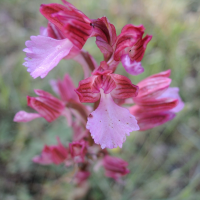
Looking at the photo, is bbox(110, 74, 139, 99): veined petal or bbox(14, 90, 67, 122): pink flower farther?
bbox(14, 90, 67, 122): pink flower

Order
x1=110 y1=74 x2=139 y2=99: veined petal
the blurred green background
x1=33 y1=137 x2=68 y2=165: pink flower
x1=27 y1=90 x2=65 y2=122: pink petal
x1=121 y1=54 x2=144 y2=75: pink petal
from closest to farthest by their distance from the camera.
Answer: x1=121 y1=54 x2=144 y2=75: pink petal
x1=110 y1=74 x2=139 y2=99: veined petal
x1=27 y1=90 x2=65 y2=122: pink petal
x1=33 y1=137 x2=68 y2=165: pink flower
the blurred green background

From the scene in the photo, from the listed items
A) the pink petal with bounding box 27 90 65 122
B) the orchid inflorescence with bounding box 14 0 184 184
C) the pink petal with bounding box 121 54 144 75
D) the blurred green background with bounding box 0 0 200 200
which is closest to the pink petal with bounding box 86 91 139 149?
the orchid inflorescence with bounding box 14 0 184 184

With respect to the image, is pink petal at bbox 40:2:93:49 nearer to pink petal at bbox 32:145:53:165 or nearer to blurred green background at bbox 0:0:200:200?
pink petal at bbox 32:145:53:165

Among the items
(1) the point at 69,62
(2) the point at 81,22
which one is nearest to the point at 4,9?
(1) the point at 69,62

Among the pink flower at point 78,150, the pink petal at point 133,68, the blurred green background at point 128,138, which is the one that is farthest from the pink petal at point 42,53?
the blurred green background at point 128,138

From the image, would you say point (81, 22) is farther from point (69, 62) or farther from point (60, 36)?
point (69, 62)

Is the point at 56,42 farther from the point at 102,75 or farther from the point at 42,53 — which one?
the point at 102,75
